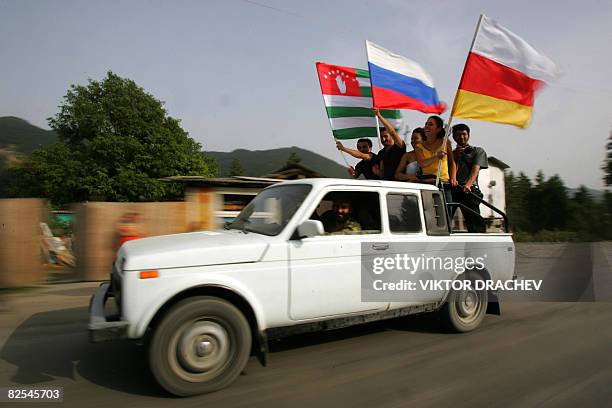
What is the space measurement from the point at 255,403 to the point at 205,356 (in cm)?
56

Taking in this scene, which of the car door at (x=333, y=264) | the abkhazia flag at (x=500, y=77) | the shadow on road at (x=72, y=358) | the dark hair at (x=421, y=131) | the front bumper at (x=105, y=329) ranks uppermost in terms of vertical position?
the abkhazia flag at (x=500, y=77)

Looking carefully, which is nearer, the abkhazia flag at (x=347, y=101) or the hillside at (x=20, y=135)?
the abkhazia flag at (x=347, y=101)

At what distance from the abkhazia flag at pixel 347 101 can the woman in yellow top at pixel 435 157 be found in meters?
2.41

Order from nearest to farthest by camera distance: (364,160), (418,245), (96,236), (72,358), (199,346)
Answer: (199,346) < (72,358) < (418,245) < (364,160) < (96,236)

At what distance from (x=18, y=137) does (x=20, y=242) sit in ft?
462

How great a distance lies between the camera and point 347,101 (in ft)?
27.8

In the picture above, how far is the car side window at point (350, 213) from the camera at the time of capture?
13.4ft

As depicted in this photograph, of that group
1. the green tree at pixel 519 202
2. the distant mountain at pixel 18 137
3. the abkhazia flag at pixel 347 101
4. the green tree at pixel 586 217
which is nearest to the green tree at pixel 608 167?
the green tree at pixel 586 217

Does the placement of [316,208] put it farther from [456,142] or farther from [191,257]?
[456,142]

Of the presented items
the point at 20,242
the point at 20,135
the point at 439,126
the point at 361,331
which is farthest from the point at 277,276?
the point at 20,135

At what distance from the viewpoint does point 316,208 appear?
3.97 meters

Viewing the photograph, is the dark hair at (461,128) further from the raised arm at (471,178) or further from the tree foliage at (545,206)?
the tree foliage at (545,206)

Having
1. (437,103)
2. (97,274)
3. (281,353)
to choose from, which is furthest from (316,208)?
(97,274)

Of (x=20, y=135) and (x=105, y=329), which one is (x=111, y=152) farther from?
(x=20, y=135)
